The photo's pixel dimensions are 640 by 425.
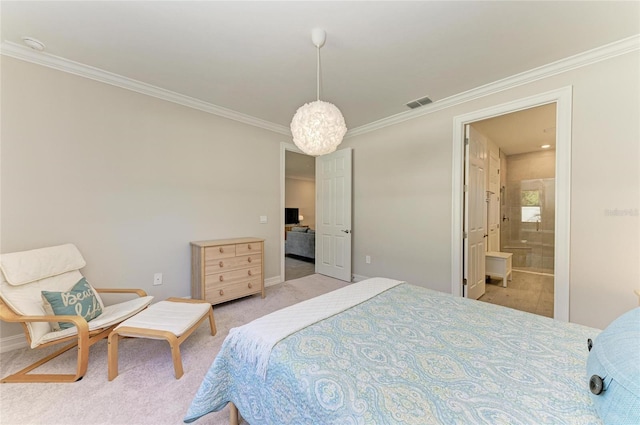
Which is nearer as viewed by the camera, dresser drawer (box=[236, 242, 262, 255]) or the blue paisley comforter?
the blue paisley comforter

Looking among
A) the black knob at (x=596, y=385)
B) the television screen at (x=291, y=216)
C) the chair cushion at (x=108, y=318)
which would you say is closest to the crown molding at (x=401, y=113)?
the chair cushion at (x=108, y=318)

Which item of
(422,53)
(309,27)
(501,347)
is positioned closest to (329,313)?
(501,347)

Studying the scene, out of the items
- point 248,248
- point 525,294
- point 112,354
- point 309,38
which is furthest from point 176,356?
point 525,294

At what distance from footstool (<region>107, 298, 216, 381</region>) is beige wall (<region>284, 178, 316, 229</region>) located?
262 inches

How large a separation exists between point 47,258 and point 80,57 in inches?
71.6

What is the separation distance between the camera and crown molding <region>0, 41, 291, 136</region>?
6.79 feet

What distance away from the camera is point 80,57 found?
7.18 feet

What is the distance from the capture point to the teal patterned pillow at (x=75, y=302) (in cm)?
177

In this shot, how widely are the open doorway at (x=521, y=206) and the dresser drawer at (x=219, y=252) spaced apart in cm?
355

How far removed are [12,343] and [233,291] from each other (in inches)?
71.8

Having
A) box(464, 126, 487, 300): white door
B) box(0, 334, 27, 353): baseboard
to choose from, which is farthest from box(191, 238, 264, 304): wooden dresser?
box(464, 126, 487, 300): white door

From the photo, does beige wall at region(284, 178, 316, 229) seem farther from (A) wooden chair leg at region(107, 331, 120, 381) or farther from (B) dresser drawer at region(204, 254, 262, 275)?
(A) wooden chair leg at region(107, 331, 120, 381)

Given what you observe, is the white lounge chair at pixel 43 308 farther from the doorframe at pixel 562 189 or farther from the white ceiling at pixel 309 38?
the doorframe at pixel 562 189

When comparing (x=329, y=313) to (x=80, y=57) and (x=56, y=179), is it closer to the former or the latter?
(x=56, y=179)
